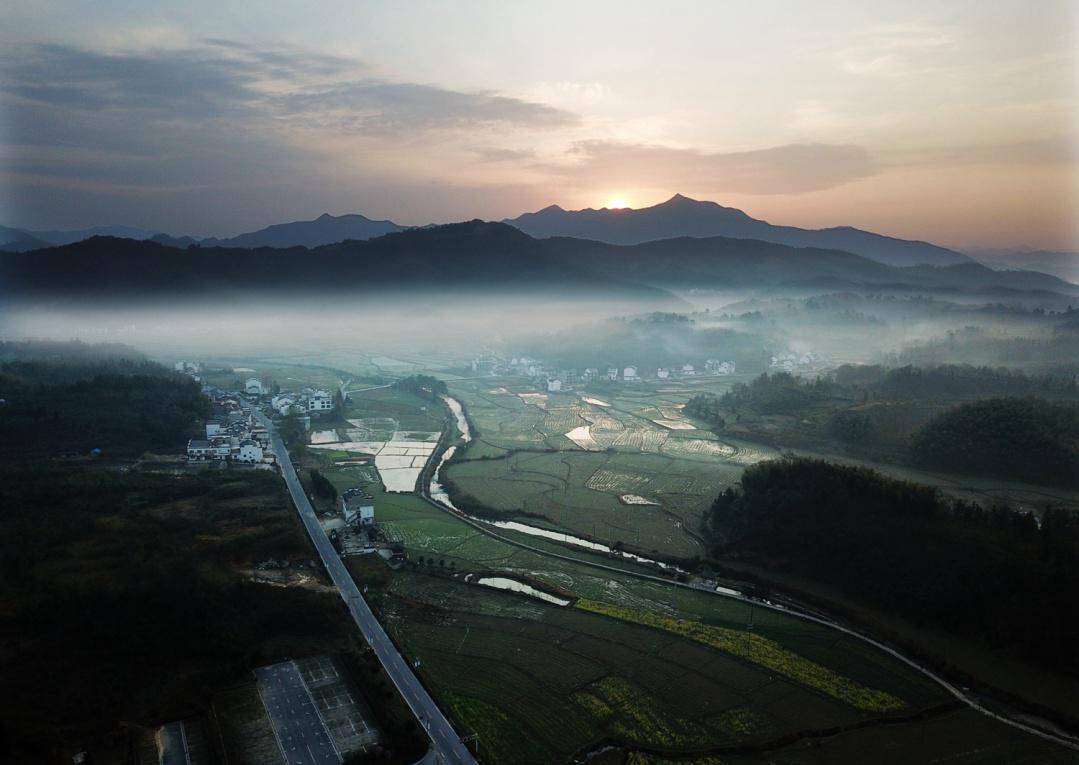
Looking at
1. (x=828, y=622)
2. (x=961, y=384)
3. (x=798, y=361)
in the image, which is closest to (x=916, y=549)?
(x=828, y=622)

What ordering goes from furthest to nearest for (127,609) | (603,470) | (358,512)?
(603,470) < (358,512) < (127,609)

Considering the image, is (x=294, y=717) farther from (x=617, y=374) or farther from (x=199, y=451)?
(x=617, y=374)

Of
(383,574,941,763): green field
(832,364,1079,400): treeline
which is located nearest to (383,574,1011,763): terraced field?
(383,574,941,763): green field

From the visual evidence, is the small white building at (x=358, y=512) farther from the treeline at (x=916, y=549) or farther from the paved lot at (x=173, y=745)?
the treeline at (x=916, y=549)

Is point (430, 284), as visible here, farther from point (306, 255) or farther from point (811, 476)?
point (811, 476)

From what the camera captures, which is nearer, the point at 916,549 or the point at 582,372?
the point at 916,549

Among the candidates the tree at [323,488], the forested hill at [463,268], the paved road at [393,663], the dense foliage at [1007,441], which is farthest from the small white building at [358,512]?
the forested hill at [463,268]
